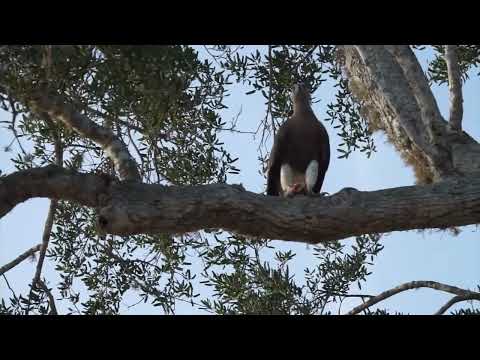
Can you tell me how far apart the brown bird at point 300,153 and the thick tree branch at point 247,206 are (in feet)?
6.29

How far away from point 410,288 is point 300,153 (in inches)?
71.9

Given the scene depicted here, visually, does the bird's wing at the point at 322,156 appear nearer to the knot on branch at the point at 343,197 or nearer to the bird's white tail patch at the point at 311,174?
the bird's white tail patch at the point at 311,174

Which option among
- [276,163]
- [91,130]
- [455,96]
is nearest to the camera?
[91,130]

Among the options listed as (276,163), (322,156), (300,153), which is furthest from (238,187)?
(322,156)

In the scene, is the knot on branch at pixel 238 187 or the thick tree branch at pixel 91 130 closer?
the knot on branch at pixel 238 187

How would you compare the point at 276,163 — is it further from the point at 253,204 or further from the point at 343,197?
the point at 253,204

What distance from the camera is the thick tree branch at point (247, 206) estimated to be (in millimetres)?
3293

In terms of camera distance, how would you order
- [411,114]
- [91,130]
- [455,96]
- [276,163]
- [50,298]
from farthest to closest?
[276,163]
[411,114]
[455,96]
[50,298]
[91,130]

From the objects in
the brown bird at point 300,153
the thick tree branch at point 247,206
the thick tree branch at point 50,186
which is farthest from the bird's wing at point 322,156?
the thick tree branch at point 50,186

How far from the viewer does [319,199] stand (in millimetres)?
3615

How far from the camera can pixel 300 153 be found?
20.1 feet

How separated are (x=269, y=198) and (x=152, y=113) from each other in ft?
3.78

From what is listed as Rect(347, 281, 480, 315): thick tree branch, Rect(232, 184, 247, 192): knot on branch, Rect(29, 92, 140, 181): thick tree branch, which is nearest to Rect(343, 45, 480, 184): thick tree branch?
Rect(347, 281, 480, 315): thick tree branch
